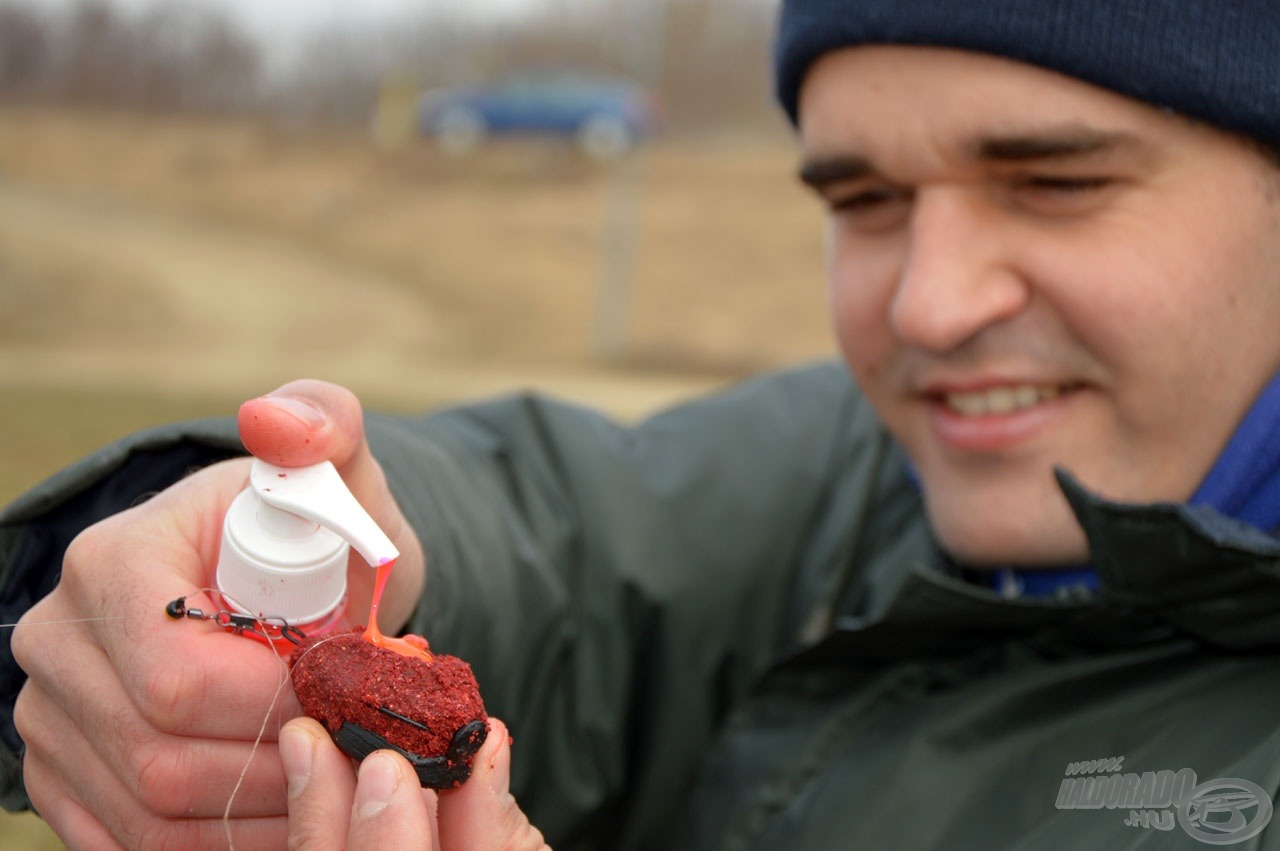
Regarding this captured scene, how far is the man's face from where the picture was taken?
189 centimetres

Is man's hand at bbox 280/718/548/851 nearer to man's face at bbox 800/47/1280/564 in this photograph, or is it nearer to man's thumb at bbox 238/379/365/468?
man's thumb at bbox 238/379/365/468

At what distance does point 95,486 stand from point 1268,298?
71.9 inches

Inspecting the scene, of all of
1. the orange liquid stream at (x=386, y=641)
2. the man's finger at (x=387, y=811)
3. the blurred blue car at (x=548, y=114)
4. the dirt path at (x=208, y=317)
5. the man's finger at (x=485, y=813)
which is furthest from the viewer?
the blurred blue car at (x=548, y=114)

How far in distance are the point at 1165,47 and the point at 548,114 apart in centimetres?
3371

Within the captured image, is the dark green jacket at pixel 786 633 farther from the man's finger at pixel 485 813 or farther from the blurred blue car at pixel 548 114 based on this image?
the blurred blue car at pixel 548 114

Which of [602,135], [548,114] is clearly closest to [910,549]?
[602,135]

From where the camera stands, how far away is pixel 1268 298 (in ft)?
6.28

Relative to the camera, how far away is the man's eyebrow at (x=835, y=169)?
2109mm

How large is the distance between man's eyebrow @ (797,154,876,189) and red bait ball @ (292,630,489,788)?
1.26 meters

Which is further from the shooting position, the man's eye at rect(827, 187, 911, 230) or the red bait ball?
the man's eye at rect(827, 187, 911, 230)

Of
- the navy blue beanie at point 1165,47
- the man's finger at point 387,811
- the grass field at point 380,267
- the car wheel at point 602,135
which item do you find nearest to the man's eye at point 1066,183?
the navy blue beanie at point 1165,47

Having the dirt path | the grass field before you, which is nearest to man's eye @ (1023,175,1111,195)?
the grass field

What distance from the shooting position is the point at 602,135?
112 feet

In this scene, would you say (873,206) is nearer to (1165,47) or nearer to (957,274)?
(957,274)
